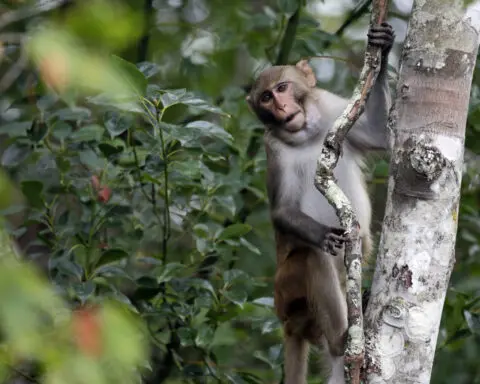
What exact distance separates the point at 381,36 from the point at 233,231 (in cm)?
146

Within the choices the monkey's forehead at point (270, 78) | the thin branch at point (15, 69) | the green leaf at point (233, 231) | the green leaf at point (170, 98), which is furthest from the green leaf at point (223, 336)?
the thin branch at point (15, 69)

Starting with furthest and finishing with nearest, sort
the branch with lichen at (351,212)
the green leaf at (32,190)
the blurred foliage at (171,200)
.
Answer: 1. the green leaf at (32,190)
2. the blurred foliage at (171,200)
3. the branch with lichen at (351,212)

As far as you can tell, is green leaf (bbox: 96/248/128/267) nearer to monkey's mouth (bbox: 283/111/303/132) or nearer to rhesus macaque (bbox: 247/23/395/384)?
rhesus macaque (bbox: 247/23/395/384)

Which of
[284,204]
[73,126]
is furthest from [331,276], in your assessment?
[73,126]

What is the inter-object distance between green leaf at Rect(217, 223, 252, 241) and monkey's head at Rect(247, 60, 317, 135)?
0.68m

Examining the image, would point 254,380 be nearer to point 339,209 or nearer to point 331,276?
point 331,276

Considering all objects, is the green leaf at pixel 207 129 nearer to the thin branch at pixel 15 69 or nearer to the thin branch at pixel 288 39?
the thin branch at pixel 15 69

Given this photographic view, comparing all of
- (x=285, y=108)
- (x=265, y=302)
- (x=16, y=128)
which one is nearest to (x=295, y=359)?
(x=265, y=302)

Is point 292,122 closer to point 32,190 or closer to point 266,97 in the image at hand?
point 266,97

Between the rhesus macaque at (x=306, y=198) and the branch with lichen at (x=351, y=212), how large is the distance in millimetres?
1220

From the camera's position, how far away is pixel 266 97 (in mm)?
5129

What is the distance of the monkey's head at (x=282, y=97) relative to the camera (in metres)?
5.02

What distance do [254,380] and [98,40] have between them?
12.9 feet

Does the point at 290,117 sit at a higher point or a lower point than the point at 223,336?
higher
